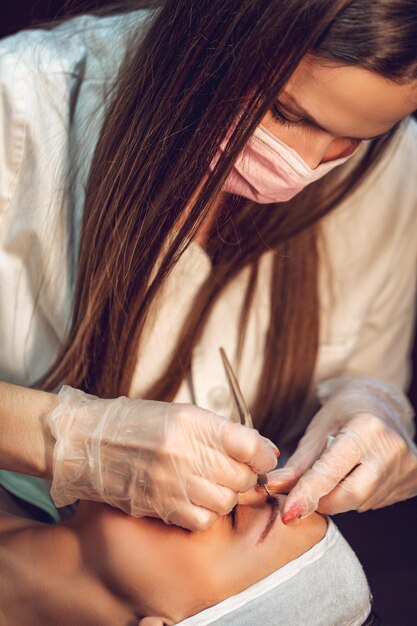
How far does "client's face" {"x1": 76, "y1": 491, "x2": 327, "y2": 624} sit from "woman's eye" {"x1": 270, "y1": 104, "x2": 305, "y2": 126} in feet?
1.64

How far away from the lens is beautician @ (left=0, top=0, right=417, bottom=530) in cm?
102

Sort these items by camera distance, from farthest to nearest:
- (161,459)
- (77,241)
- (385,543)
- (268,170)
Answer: (385,543) < (77,241) < (268,170) < (161,459)

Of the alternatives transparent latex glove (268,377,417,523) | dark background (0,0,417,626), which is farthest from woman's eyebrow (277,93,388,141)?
dark background (0,0,417,626)

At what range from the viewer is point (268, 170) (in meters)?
1.14

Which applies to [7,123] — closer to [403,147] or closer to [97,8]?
[97,8]

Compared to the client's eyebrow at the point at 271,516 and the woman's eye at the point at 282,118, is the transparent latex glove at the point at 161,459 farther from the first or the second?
the woman's eye at the point at 282,118

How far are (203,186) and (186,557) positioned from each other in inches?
18.4

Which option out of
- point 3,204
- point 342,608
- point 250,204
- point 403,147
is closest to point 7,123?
point 3,204

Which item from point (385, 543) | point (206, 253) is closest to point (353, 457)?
point (206, 253)

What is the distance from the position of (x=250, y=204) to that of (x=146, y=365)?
318 mm

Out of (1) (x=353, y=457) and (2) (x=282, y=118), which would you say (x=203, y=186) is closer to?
(2) (x=282, y=118)

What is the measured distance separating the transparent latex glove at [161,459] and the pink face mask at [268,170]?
1.09 ft

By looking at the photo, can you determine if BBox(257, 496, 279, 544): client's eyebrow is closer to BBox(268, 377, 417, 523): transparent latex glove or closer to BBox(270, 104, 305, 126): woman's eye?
BBox(268, 377, 417, 523): transparent latex glove

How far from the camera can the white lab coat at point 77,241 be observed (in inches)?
50.1
